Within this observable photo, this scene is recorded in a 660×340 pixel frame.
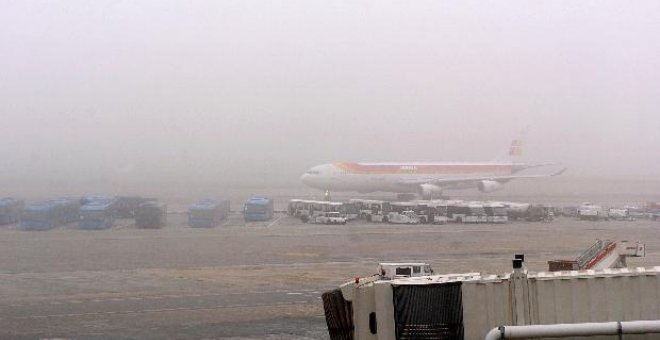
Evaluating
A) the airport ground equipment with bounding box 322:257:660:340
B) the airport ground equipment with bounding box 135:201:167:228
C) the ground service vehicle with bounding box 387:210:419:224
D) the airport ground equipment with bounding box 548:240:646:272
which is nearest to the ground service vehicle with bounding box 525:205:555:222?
the ground service vehicle with bounding box 387:210:419:224

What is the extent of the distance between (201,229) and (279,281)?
26910mm

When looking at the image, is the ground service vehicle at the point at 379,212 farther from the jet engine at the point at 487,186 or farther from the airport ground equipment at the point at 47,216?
the airport ground equipment at the point at 47,216

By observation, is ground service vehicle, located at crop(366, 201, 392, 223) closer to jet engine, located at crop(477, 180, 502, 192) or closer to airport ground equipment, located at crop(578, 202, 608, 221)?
airport ground equipment, located at crop(578, 202, 608, 221)

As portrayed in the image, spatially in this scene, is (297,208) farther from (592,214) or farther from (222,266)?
(222,266)

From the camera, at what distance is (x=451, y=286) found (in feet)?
35.0

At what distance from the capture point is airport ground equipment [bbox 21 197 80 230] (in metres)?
57.4

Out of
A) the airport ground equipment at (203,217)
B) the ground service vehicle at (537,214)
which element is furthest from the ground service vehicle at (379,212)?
the airport ground equipment at (203,217)

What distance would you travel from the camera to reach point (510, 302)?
419 inches

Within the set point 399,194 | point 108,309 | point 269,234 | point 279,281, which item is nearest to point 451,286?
point 108,309

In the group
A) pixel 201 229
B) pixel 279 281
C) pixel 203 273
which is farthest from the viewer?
pixel 201 229

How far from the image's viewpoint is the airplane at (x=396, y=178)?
3164 inches

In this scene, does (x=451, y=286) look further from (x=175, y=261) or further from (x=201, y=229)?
(x=201, y=229)

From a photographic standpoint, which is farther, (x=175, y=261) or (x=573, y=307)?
(x=175, y=261)

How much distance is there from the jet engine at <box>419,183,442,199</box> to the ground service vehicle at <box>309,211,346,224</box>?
60.3 ft
